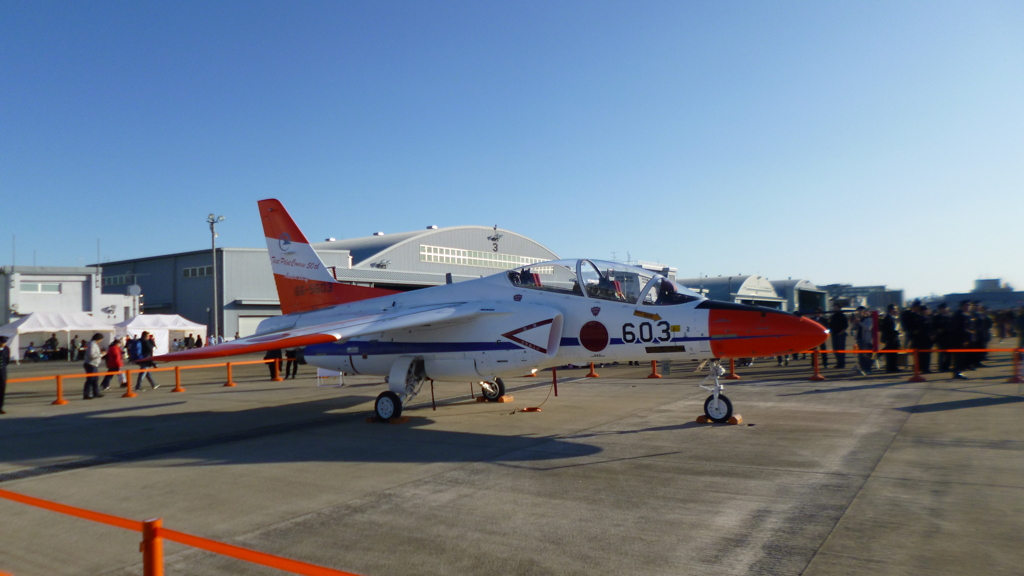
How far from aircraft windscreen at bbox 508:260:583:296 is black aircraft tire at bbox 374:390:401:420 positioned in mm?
3083

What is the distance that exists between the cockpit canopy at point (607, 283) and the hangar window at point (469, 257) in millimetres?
37316

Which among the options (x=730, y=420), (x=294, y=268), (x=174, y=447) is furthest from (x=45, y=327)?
(x=730, y=420)

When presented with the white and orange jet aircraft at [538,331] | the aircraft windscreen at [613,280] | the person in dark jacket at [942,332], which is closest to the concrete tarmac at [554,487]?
Result: the white and orange jet aircraft at [538,331]

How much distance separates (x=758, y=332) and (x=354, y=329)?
6462 millimetres

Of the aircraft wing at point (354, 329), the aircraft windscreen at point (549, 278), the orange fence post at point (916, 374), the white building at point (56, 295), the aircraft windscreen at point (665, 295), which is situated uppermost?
the white building at point (56, 295)

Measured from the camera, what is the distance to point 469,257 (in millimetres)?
49844

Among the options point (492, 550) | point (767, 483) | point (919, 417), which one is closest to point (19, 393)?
point (492, 550)

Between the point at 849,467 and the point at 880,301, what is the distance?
3452cm

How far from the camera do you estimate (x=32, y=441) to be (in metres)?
10.4

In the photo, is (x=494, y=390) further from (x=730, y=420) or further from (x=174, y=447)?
(x=174, y=447)

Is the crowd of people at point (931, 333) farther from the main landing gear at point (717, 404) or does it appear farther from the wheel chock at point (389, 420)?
the wheel chock at point (389, 420)

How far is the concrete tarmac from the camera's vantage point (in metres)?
4.75

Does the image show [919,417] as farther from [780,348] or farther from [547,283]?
[547,283]

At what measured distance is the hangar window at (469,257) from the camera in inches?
1891
